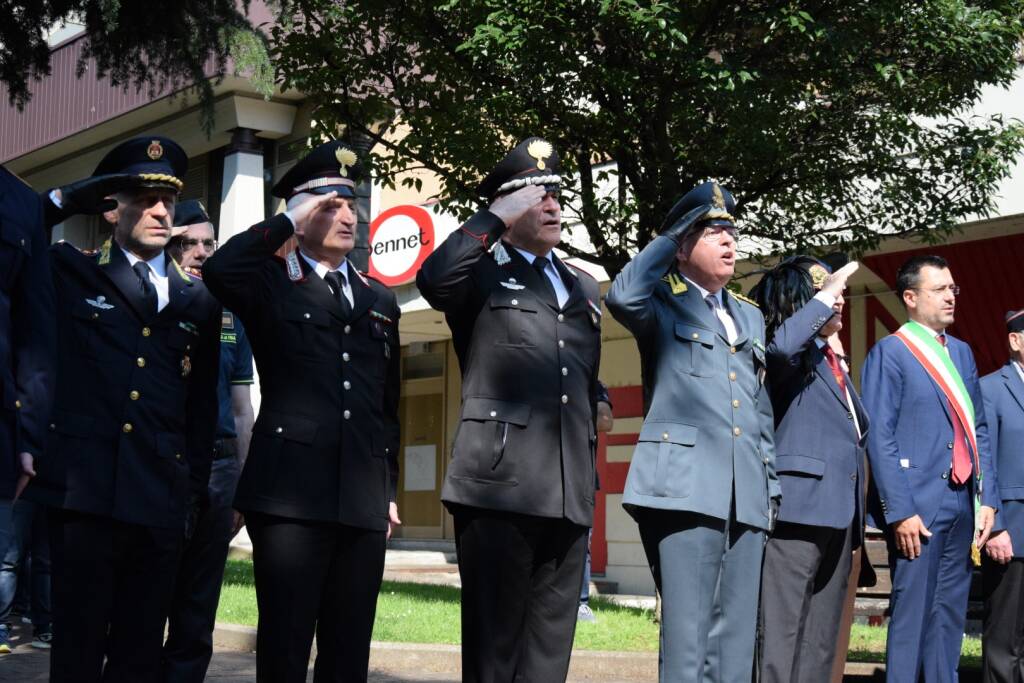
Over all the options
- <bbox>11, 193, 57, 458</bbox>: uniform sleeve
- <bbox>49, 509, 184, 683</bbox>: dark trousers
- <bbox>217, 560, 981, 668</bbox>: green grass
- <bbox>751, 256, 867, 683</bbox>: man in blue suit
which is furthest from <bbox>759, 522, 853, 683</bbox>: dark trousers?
<bbox>11, 193, 57, 458</bbox>: uniform sleeve

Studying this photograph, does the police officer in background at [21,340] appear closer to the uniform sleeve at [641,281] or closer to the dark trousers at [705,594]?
the uniform sleeve at [641,281]

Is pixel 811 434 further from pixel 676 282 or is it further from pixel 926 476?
pixel 676 282

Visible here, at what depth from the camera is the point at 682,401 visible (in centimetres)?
528

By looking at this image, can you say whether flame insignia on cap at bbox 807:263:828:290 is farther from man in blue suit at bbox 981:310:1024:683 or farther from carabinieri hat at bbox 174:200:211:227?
carabinieri hat at bbox 174:200:211:227

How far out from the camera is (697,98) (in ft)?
33.5

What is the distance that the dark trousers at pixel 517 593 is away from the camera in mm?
4723

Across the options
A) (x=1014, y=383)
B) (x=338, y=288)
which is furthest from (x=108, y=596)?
(x=1014, y=383)

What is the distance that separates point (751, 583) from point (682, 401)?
2.44 ft

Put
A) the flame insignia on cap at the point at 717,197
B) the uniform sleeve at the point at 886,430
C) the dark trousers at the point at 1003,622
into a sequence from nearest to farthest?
the flame insignia on cap at the point at 717,197
the uniform sleeve at the point at 886,430
the dark trousers at the point at 1003,622

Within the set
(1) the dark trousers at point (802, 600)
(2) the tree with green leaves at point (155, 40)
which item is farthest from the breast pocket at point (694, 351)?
(2) the tree with green leaves at point (155, 40)

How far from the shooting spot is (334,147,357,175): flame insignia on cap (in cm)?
503

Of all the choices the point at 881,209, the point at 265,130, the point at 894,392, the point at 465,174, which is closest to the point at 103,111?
the point at 265,130

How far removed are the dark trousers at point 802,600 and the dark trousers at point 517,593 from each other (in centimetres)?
140

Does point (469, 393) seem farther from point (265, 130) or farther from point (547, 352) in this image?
point (265, 130)
